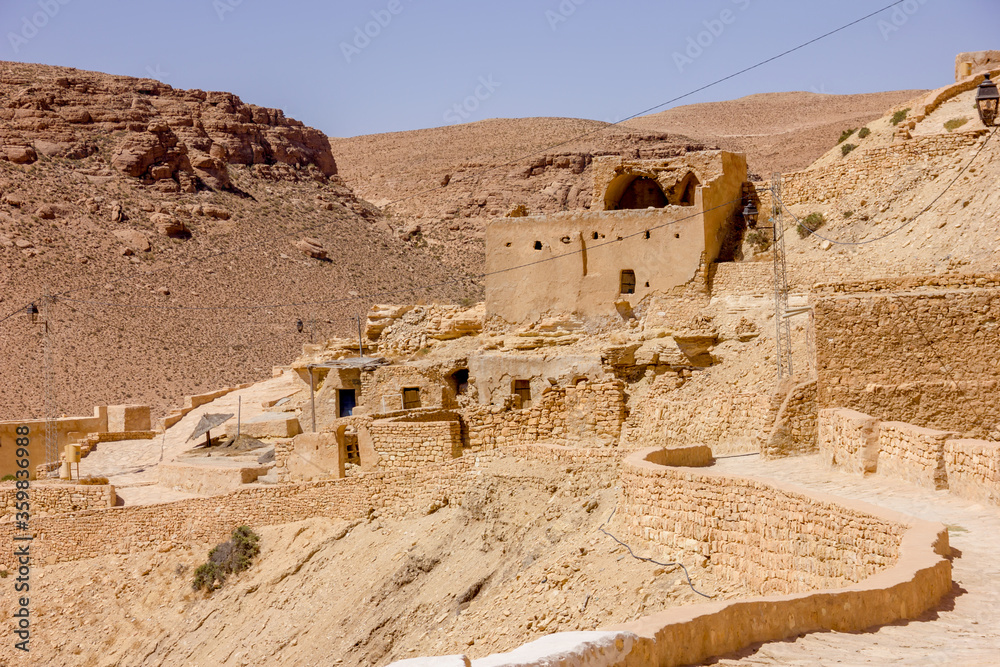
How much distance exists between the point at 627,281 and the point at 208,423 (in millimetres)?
10197

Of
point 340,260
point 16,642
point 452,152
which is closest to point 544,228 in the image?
point 16,642

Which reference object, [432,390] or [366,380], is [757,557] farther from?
[366,380]

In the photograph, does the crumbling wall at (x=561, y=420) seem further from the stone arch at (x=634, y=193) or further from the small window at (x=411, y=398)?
the stone arch at (x=634, y=193)

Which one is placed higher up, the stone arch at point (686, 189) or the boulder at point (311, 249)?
the boulder at point (311, 249)

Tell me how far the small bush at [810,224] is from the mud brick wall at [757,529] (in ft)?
32.8

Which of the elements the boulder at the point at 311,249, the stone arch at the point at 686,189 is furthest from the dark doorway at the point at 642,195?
the boulder at the point at 311,249

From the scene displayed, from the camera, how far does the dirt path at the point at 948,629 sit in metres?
5.61

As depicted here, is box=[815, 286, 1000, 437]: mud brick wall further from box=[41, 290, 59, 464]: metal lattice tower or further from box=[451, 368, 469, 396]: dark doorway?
box=[41, 290, 59, 464]: metal lattice tower

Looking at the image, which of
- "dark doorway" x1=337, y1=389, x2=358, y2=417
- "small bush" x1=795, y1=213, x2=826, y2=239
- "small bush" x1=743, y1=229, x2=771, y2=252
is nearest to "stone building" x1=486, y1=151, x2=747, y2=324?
"small bush" x1=743, y1=229, x2=771, y2=252

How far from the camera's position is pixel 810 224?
20047mm

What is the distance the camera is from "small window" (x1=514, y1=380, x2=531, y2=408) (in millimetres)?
18500

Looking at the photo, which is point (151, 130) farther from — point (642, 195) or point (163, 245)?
point (642, 195)

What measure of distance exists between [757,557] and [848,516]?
45.4 inches

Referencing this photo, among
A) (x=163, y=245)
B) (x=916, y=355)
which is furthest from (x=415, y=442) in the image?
(x=163, y=245)
